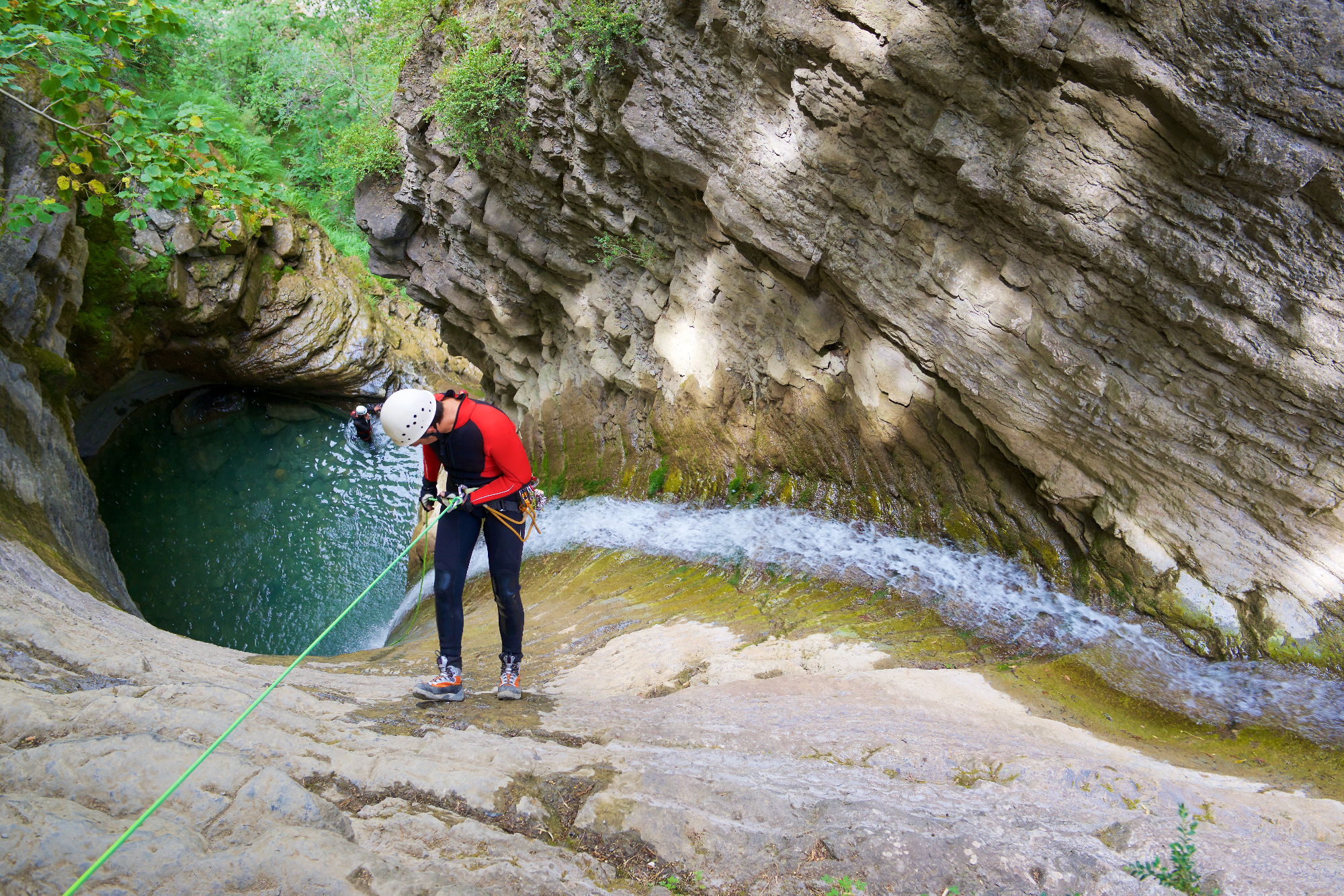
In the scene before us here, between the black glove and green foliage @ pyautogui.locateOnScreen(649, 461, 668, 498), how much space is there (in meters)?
4.85

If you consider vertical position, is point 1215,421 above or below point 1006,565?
above

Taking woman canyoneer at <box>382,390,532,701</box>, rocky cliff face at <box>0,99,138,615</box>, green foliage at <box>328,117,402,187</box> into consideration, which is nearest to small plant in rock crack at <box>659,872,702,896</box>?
woman canyoneer at <box>382,390,532,701</box>

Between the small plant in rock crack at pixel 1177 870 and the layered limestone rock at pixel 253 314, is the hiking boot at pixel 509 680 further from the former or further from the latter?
the layered limestone rock at pixel 253 314

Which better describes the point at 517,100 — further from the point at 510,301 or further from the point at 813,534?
the point at 813,534

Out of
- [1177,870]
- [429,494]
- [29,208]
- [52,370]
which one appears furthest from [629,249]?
[1177,870]

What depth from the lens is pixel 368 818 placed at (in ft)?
9.12

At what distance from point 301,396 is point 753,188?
47.4 ft

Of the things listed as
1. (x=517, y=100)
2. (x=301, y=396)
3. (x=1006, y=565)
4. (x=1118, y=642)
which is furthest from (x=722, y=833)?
(x=301, y=396)

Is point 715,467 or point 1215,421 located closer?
point 1215,421

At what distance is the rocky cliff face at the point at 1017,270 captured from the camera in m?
4.37

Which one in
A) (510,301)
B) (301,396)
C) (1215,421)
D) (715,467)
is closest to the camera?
(1215,421)

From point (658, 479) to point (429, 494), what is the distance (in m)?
5.08

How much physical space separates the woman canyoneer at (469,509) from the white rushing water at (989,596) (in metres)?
3.33

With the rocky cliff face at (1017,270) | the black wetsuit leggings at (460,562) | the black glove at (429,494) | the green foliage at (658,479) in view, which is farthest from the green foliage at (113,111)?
the green foliage at (658,479)
